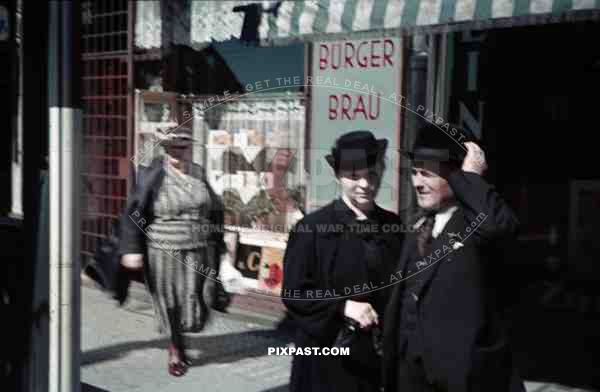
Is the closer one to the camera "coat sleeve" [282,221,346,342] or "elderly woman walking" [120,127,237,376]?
"coat sleeve" [282,221,346,342]

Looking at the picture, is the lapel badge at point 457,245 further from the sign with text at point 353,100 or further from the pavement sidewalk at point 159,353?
the pavement sidewalk at point 159,353

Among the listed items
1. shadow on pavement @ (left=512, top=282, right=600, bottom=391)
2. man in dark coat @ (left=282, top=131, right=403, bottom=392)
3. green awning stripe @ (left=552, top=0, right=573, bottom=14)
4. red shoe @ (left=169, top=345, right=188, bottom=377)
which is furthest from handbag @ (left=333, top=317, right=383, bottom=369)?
shadow on pavement @ (left=512, top=282, right=600, bottom=391)

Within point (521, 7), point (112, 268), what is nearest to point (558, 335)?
point (521, 7)

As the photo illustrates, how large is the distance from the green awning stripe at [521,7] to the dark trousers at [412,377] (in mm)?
1693

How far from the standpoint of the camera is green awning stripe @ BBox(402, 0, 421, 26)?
11.2 feet

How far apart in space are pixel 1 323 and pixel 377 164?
2795 mm

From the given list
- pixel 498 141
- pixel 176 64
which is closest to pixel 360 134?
pixel 498 141

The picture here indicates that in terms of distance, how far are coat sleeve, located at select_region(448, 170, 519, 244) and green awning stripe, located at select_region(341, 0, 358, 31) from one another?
97 centimetres

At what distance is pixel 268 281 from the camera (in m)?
3.78

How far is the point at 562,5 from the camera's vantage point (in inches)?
128

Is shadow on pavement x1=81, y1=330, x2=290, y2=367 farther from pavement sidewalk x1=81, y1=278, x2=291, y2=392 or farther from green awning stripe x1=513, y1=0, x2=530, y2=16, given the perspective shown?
green awning stripe x1=513, y1=0, x2=530, y2=16

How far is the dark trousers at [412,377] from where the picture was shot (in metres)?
3.15

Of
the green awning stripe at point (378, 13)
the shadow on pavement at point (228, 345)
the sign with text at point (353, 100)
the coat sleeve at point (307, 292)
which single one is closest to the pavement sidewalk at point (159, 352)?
the shadow on pavement at point (228, 345)

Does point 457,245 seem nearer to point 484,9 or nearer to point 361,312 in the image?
point 361,312
